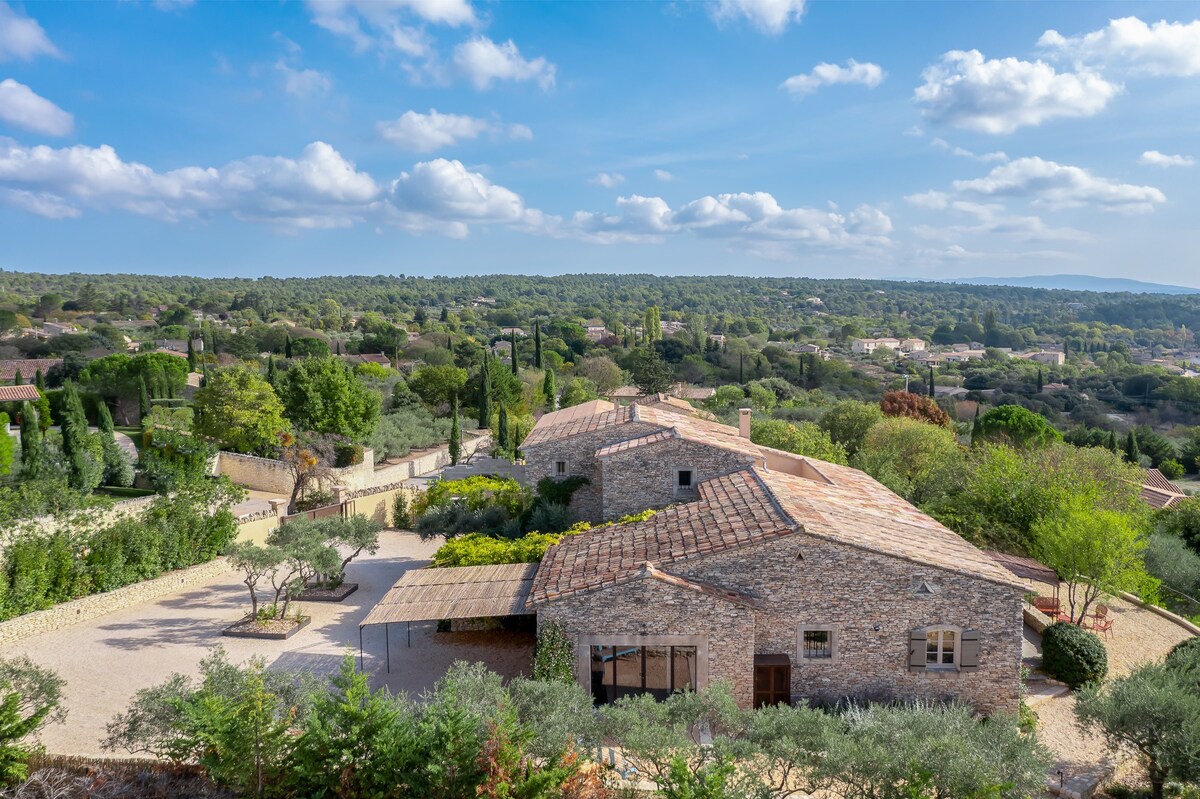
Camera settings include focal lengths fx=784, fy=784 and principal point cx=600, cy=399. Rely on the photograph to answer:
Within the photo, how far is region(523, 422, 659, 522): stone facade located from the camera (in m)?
25.8

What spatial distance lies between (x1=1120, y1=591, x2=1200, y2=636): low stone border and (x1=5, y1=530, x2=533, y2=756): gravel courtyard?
18.5 m

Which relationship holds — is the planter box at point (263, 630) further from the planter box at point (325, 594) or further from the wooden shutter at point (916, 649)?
the wooden shutter at point (916, 649)

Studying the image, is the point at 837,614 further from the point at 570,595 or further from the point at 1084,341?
the point at 1084,341

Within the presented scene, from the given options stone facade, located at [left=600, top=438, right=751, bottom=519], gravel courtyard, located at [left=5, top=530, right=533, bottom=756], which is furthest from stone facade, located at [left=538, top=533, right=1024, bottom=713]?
stone facade, located at [left=600, top=438, right=751, bottom=519]

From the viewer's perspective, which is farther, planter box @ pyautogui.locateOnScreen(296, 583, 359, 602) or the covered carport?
planter box @ pyautogui.locateOnScreen(296, 583, 359, 602)

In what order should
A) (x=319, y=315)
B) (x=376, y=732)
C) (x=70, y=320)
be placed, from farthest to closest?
(x=319, y=315), (x=70, y=320), (x=376, y=732)

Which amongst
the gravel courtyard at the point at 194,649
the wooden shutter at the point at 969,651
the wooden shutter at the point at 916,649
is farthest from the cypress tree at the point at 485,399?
the wooden shutter at the point at 969,651

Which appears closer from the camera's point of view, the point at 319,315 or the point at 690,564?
the point at 690,564

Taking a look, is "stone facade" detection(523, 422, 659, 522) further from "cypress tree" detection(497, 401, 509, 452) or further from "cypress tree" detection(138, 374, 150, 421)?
"cypress tree" detection(138, 374, 150, 421)

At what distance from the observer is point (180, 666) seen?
19.0 metres

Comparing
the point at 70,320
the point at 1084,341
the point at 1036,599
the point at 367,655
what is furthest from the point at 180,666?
the point at 1084,341

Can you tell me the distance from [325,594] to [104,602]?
19.8 ft

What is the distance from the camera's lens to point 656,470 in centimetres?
2389

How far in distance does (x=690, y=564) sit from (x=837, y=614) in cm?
315
